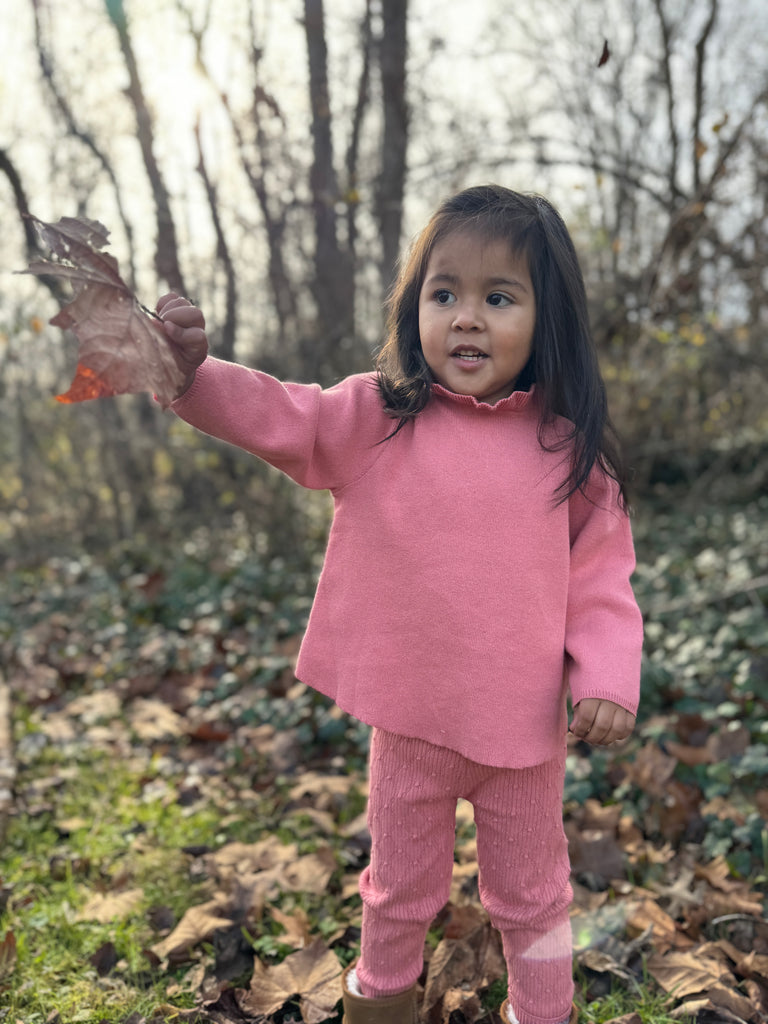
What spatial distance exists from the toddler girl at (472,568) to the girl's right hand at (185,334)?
0.06m

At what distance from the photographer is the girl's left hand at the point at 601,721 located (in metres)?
1.62

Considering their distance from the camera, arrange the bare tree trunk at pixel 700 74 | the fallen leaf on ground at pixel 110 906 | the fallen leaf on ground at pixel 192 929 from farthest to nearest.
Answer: the bare tree trunk at pixel 700 74, the fallen leaf on ground at pixel 110 906, the fallen leaf on ground at pixel 192 929

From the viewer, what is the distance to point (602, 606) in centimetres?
173

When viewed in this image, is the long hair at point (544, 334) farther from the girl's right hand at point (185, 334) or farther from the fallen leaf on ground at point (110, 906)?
the fallen leaf on ground at point (110, 906)

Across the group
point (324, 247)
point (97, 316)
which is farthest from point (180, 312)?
point (324, 247)

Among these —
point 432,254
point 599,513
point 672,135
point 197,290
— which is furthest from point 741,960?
point 197,290

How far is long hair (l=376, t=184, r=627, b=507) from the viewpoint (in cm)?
165

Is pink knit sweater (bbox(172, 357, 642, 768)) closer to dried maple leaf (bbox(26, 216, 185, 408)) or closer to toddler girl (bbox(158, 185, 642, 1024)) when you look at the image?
toddler girl (bbox(158, 185, 642, 1024))

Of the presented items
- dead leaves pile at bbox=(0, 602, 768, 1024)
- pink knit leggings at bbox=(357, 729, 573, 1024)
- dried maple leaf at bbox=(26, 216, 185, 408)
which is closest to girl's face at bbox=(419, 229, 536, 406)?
dried maple leaf at bbox=(26, 216, 185, 408)

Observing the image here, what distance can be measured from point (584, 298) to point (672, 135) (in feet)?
15.9

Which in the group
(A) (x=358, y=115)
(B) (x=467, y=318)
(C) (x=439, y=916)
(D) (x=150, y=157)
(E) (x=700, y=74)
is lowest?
(C) (x=439, y=916)

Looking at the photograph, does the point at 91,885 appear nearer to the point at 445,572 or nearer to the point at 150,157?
the point at 445,572

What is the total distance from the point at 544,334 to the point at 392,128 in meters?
3.58

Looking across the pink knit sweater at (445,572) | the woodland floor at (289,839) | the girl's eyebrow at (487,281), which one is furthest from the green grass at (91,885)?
the girl's eyebrow at (487,281)
